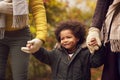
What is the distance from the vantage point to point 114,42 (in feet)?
8.50

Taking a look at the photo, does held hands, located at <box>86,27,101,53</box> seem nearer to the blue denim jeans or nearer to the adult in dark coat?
the adult in dark coat

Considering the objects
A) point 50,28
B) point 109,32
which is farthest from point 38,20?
point 50,28

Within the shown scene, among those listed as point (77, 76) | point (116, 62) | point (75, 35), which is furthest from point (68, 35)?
point (116, 62)

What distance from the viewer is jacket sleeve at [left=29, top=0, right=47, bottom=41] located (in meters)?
3.04

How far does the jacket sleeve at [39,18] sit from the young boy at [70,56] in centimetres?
16

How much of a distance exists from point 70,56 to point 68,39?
0.14m

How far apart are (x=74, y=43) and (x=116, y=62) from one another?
597 millimetres

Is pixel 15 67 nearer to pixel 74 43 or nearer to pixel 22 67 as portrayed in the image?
pixel 22 67

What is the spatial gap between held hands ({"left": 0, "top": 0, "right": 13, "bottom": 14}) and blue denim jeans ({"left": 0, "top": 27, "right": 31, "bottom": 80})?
0.60 feet

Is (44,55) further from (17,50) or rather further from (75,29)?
(75,29)

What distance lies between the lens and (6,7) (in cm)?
296

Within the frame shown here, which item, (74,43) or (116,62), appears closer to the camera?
(116,62)

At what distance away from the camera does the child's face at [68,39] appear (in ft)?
10.5

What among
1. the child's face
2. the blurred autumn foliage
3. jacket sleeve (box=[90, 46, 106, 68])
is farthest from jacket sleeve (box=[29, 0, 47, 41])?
the blurred autumn foliage
